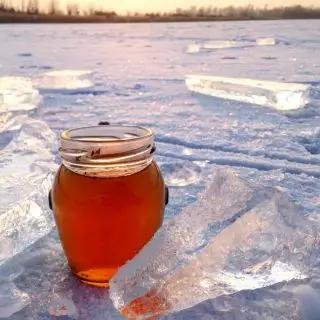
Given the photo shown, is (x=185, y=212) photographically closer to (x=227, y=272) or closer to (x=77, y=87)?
(x=227, y=272)

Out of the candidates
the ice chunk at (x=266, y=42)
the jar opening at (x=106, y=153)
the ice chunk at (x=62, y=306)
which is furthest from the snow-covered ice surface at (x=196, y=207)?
the ice chunk at (x=266, y=42)

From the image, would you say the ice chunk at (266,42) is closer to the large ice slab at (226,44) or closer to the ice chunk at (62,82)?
the large ice slab at (226,44)

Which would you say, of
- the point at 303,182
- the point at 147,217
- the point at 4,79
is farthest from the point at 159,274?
the point at 4,79

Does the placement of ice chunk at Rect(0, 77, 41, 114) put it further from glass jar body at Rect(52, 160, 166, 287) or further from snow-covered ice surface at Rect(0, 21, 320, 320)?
glass jar body at Rect(52, 160, 166, 287)

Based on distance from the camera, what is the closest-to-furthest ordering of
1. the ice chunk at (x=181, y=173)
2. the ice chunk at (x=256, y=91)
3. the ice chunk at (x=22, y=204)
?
1. the ice chunk at (x=22, y=204)
2. the ice chunk at (x=181, y=173)
3. the ice chunk at (x=256, y=91)

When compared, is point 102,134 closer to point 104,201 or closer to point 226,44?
point 104,201

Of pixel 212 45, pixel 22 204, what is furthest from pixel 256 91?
pixel 212 45
